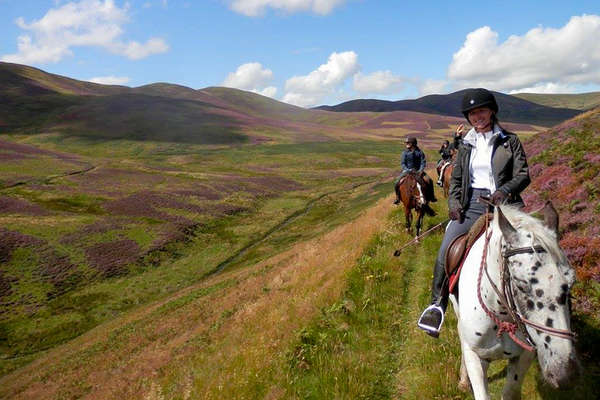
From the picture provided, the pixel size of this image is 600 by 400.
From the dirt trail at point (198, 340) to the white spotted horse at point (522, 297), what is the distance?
4.76m

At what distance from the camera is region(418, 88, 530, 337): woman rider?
17.4ft

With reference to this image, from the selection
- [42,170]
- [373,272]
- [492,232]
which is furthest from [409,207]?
[42,170]

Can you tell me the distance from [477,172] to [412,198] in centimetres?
1217

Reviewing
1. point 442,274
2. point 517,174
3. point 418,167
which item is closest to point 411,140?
point 418,167

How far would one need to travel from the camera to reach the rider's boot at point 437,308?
18.7 feet

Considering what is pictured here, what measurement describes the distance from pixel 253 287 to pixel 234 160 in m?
87.2

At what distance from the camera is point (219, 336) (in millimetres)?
14359

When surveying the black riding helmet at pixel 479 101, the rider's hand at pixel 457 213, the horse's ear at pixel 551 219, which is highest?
the black riding helmet at pixel 479 101

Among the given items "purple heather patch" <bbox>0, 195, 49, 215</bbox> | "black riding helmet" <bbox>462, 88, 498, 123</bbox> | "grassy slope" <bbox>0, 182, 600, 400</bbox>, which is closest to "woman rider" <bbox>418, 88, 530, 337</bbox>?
"black riding helmet" <bbox>462, 88, 498, 123</bbox>

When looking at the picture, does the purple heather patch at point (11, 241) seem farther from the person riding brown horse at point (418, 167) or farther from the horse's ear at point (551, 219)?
the horse's ear at point (551, 219)

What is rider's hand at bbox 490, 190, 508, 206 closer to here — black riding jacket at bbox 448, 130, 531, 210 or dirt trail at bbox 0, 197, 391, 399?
black riding jacket at bbox 448, 130, 531, 210

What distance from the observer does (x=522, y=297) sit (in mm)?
3496

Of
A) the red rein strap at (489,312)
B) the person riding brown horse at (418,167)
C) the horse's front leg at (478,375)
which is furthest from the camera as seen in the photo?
the person riding brown horse at (418,167)

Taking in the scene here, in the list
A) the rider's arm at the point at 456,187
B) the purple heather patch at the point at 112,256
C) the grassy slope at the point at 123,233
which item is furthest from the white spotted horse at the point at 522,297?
the purple heather patch at the point at 112,256
